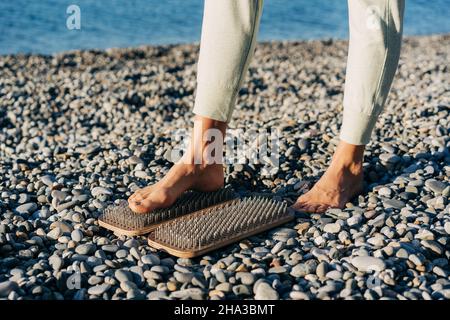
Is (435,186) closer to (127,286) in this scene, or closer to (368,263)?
(368,263)

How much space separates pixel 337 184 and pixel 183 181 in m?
0.81

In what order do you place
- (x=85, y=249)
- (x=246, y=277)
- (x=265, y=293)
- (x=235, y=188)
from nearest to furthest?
(x=265, y=293), (x=246, y=277), (x=85, y=249), (x=235, y=188)

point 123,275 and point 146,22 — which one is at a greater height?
point 146,22

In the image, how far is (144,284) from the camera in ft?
7.98

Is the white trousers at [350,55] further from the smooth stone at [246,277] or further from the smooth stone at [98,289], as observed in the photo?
the smooth stone at [98,289]

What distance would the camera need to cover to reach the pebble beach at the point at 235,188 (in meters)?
2.40

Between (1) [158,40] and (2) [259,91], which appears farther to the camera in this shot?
(1) [158,40]

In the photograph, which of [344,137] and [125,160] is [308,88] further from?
[344,137]

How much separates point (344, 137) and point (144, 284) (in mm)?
1270

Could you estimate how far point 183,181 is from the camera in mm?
3031

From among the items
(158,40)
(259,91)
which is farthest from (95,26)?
(259,91)

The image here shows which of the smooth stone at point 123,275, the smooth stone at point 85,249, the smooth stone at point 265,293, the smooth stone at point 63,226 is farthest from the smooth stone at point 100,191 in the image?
the smooth stone at point 265,293

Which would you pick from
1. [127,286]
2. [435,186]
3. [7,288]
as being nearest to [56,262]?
[7,288]
